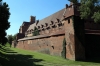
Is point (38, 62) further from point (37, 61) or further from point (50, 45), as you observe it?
point (50, 45)

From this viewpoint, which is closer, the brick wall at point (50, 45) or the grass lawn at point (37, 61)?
the grass lawn at point (37, 61)

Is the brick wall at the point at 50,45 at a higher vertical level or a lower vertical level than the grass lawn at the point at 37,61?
higher

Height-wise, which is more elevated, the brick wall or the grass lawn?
the brick wall

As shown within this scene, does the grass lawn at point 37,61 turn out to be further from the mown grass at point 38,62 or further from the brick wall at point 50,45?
Result: the brick wall at point 50,45

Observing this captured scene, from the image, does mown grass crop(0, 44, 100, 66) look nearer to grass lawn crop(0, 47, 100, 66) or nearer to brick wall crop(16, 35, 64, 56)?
grass lawn crop(0, 47, 100, 66)

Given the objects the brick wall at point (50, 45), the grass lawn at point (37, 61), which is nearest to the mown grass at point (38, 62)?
the grass lawn at point (37, 61)

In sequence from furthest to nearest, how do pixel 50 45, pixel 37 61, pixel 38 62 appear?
pixel 50 45
pixel 37 61
pixel 38 62

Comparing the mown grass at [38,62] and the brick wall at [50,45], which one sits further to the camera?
the brick wall at [50,45]

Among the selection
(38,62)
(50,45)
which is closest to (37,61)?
(38,62)

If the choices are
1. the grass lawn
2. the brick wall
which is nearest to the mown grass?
the grass lawn

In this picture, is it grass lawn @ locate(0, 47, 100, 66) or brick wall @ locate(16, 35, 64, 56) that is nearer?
grass lawn @ locate(0, 47, 100, 66)

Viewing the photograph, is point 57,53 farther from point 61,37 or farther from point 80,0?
point 80,0

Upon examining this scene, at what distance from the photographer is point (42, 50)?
1345 inches

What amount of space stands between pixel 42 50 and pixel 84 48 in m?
14.2
